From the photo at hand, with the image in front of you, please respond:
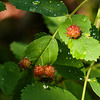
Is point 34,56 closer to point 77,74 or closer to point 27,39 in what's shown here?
point 77,74

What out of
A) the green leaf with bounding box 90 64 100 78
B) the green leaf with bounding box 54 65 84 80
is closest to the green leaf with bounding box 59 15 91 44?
the green leaf with bounding box 54 65 84 80

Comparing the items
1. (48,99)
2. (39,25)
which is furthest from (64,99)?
(39,25)

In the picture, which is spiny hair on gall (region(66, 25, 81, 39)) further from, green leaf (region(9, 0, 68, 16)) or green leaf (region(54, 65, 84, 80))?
green leaf (region(54, 65, 84, 80))

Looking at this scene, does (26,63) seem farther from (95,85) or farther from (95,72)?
(95,72)

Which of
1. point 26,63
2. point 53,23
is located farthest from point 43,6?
point 53,23

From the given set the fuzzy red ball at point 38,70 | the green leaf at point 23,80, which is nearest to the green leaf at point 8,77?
the green leaf at point 23,80

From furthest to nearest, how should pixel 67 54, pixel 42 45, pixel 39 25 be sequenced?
pixel 39 25 → pixel 67 54 → pixel 42 45

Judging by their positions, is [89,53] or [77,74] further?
[77,74]
